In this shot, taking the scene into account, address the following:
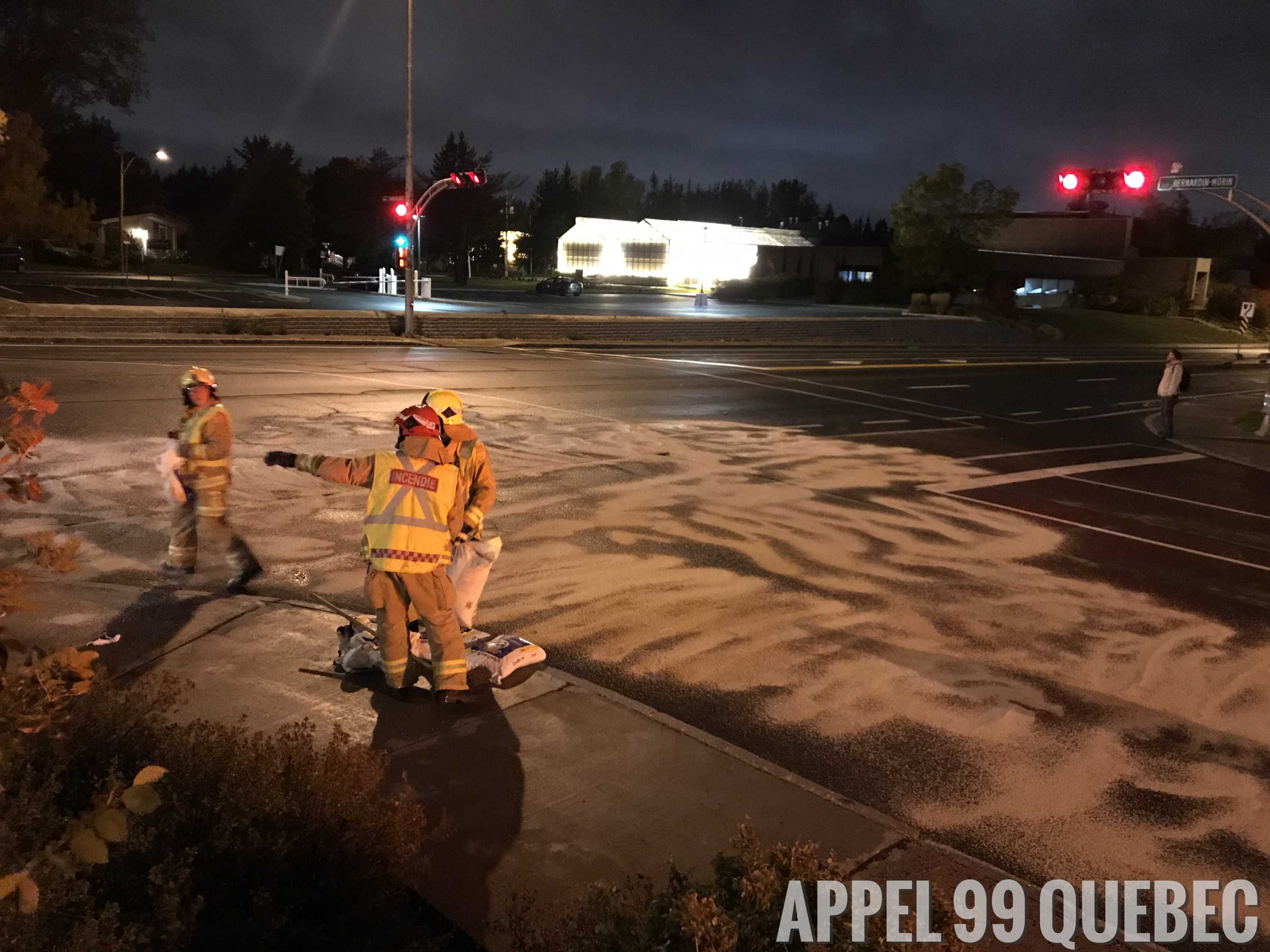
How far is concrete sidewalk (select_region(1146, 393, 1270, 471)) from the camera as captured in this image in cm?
1828

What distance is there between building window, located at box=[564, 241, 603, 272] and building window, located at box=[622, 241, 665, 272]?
8.42 ft

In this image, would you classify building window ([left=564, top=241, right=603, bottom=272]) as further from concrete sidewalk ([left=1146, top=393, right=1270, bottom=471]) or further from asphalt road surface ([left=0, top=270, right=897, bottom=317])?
concrete sidewalk ([left=1146, top=393, right=1270, bottom=471])

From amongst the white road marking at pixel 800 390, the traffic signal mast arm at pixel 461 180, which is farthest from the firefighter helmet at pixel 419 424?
the traffic signal mast arm at pixel 461 180

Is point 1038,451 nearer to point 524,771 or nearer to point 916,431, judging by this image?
point 916,431

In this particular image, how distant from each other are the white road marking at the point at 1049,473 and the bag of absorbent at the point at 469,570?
322 inches

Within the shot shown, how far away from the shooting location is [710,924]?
8.70ft

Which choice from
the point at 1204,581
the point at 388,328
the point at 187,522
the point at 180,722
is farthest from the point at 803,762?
the point at 388,328

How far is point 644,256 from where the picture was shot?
88125mm

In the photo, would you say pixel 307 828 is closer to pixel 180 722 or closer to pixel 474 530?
pixel 180 722

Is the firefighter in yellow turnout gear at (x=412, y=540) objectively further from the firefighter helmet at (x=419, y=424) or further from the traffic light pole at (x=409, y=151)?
the traffic light pole at (x=409, y=151)

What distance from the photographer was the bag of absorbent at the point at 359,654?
19.1 ft

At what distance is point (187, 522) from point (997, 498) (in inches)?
367

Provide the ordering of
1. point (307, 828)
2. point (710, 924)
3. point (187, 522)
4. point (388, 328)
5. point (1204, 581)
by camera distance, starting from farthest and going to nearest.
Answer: point (388, 328), point (1204, 581), point (187, 522), point (307, 828), point (710, 924)

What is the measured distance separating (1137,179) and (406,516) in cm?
2081
